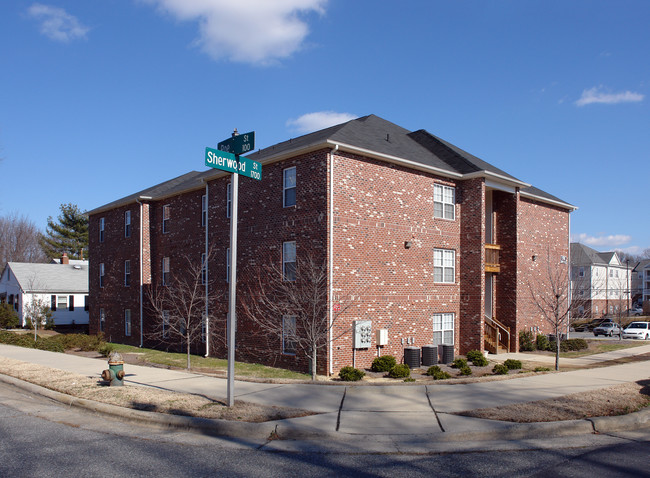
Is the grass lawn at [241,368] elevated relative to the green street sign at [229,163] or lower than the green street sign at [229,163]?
lower

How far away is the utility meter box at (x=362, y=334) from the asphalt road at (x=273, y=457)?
9822mm

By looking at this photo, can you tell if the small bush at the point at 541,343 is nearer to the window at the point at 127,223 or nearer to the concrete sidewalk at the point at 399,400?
the concrete sidewalk at the point at 399,400

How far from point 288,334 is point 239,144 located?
970 cm

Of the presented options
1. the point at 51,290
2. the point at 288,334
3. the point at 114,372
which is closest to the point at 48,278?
the point at 51,290

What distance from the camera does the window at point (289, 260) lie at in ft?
60.7

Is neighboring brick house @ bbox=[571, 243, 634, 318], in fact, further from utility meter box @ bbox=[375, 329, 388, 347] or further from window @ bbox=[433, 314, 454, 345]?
utility meter box @ bbox=[375, 329, 388, 347]

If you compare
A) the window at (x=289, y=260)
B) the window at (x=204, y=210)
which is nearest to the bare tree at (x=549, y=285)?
the window at (x=289, y=260)

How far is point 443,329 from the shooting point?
20781 millimetres

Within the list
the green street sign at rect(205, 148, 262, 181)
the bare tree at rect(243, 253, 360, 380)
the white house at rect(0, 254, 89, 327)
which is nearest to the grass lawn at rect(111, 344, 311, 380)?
the bare tree at rect(243, 253, 360, 380)

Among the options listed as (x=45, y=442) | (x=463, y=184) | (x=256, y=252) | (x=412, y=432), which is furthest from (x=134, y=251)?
(x=412, y=432)

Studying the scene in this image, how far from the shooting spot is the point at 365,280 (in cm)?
1797

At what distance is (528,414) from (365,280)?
966cm

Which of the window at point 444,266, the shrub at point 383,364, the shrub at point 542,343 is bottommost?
the shrub at point 542,343

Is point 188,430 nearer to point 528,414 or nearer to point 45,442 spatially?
point 45,442
